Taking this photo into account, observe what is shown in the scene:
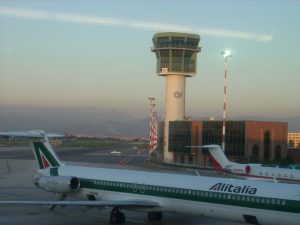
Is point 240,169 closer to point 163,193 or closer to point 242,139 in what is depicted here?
point 163,193

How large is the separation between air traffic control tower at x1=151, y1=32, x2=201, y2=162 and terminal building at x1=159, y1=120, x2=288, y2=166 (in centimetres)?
637

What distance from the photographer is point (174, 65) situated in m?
75.5

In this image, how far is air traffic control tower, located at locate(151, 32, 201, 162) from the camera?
75.1 meters

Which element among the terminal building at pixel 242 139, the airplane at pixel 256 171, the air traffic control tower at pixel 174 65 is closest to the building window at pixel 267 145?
the terminal building at pixel 242 139

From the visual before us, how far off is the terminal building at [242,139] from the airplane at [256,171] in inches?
852

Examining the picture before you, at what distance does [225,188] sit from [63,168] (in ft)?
31.4

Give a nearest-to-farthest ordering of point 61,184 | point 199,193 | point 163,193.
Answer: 1. point 199,193
2. point 163,193
3. point 61,184

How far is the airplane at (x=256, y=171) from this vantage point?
3319 centimetres

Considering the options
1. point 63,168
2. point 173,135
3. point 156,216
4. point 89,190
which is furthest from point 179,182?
point 173,135

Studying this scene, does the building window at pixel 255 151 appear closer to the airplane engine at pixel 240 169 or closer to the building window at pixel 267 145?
the building window at pixel 267 145

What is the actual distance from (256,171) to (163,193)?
48.4ft

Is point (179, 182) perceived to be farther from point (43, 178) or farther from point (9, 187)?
point (9, 187)

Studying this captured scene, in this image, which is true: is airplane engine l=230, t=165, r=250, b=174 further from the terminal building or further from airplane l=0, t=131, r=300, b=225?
Result: the terminal building

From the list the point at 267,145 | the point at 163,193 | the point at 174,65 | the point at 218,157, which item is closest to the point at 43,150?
the point at 163,193
